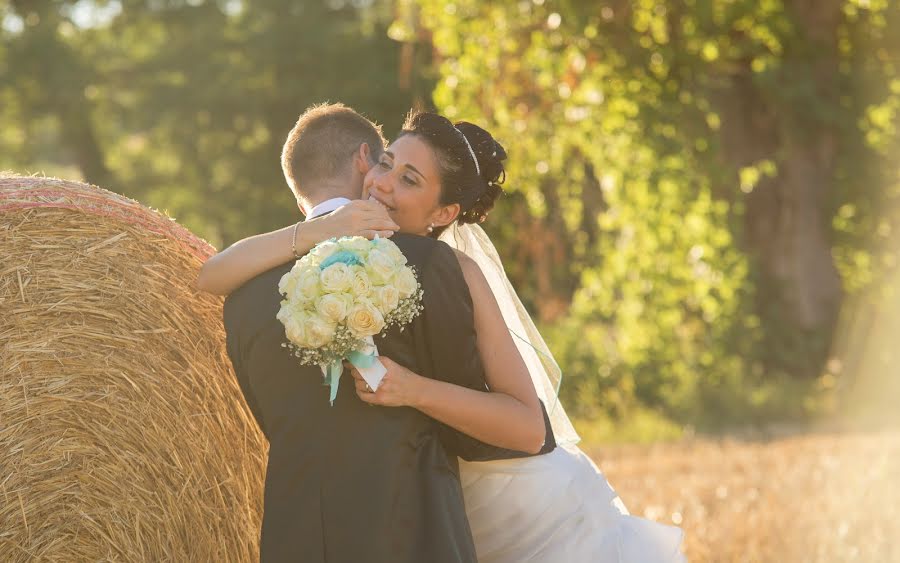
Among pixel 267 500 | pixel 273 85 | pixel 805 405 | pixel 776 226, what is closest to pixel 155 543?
pixel 267 500

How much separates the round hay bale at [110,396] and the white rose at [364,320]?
4.88 feet

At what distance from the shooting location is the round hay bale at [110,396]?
4203 millimetres

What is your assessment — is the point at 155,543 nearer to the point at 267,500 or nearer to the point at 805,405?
the point at 267,500

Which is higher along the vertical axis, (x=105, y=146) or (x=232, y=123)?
(x=232, y=123)

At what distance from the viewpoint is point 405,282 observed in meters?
3.19

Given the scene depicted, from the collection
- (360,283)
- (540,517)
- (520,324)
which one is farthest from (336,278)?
(520,324)

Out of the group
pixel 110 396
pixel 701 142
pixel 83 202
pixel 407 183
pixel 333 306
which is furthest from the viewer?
pixel 701 142

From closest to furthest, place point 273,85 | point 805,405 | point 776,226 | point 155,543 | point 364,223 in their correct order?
point 364,223 → point 155,543 → point 805,405 → point 776,226 → point 273,85

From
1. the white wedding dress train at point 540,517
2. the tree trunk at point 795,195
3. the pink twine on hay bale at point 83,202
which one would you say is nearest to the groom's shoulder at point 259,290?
the white wedding dress train at point 540,517

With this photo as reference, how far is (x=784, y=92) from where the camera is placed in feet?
38.7

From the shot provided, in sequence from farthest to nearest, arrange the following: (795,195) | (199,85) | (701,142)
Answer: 1. (199,85)
2. (795,195)
3. (701,142)

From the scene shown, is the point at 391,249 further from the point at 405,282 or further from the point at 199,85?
the point at 199,85

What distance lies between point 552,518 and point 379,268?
1219 mm

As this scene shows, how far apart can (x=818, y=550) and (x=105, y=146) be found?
88.3 feet
